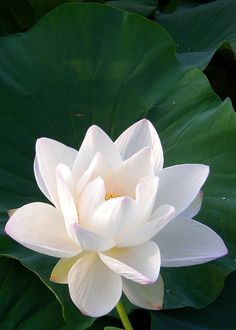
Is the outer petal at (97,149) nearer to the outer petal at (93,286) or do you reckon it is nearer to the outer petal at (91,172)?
the outer petal at (91,172)

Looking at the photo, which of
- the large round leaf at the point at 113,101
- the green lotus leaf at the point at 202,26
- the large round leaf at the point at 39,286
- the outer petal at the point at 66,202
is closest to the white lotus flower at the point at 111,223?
the outer petal at the point at 66,202

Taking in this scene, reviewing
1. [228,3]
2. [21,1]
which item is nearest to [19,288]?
[21,1]

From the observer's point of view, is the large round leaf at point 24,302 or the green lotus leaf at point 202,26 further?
the green lotus leaf at point 202,26

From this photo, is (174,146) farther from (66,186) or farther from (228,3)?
(228,3)

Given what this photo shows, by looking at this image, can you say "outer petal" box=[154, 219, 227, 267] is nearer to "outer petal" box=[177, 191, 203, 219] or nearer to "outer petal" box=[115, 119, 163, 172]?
"outer petal" box=[177, 191, 203, 219]

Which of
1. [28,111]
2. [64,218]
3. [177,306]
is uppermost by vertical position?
[64,218]

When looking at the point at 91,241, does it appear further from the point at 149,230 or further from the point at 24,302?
the point at 24,302

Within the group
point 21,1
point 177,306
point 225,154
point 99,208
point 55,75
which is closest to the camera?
point 99,208
